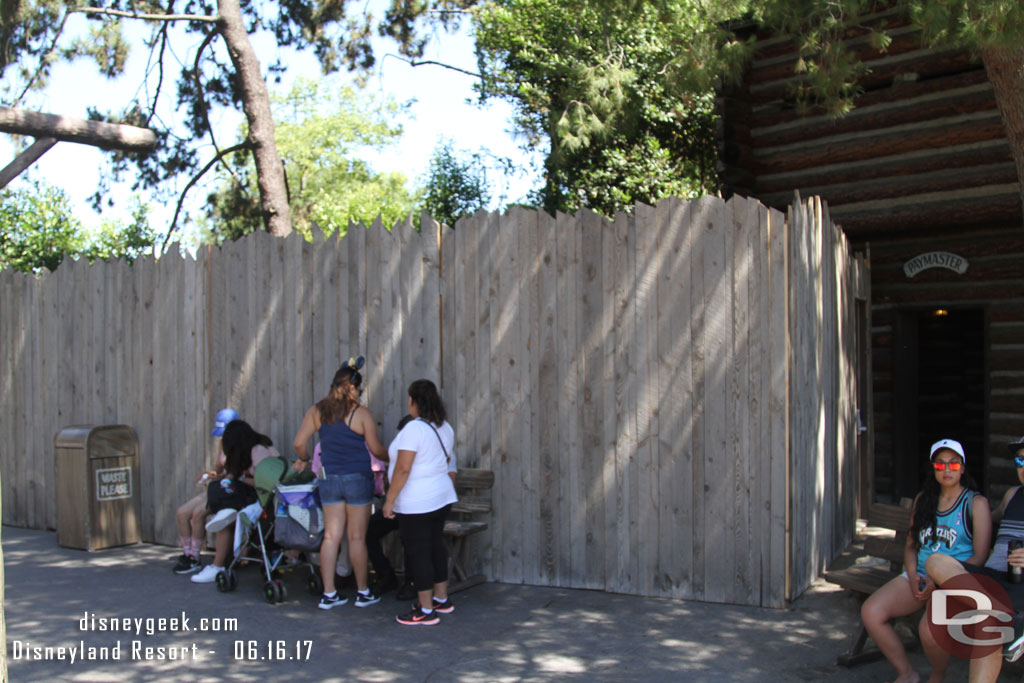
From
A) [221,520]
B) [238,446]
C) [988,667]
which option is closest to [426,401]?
[238,446]

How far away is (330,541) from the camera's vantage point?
291 inches

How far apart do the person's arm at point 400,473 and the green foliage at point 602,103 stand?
9658 millimetres

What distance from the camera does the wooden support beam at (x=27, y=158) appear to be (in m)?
9.39

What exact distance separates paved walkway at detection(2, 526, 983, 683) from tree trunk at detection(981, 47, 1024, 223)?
140 inches

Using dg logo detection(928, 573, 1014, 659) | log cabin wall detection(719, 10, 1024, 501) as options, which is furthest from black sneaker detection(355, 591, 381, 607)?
log cabin wall detection(719, 10, 1024, 501)

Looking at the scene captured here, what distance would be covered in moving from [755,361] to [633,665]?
7.81 ft

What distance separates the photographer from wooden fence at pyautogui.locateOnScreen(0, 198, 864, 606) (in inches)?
281

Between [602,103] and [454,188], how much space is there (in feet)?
22.2

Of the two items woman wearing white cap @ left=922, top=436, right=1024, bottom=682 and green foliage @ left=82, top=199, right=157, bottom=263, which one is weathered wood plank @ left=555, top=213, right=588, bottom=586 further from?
green foliage @ left=82, top=199, right=157, bottom=263

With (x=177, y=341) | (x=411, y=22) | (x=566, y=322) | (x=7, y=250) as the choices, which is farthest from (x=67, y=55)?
(x=566, y=322)

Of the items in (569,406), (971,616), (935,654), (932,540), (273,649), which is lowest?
(273,649)

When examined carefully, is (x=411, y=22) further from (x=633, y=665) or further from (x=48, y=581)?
(x=633, y=665)

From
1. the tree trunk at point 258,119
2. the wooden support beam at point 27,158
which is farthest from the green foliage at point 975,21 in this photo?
the tree trunk at point 258,119

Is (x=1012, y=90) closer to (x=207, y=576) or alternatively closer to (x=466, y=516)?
(x=466, y=516)
